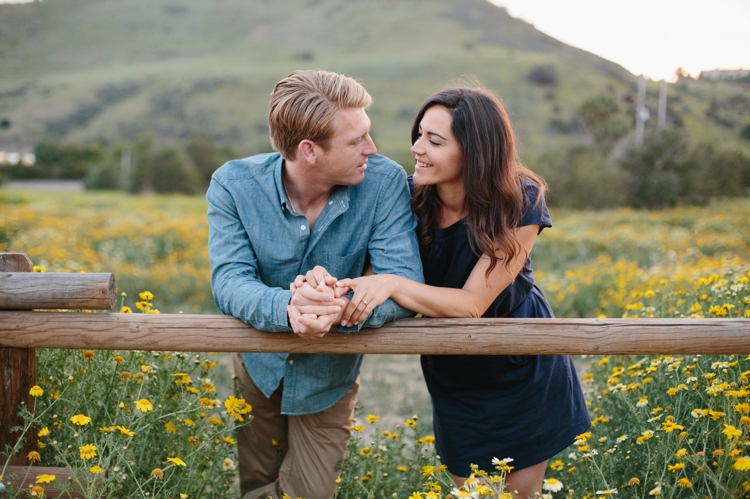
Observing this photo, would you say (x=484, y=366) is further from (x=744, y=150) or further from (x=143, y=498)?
(x=744, y=150)

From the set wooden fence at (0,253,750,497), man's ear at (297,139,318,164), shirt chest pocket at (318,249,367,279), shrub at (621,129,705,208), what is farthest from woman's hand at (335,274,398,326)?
shrub at (621,129,705,208)

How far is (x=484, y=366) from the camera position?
8.41 feet

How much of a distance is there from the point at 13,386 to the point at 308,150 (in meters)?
1.42

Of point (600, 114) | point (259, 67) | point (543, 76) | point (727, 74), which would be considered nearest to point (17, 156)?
point (259, 67)

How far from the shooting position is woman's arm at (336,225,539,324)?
229cm

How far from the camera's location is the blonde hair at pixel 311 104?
7.91ft

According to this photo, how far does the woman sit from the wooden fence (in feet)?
0.39

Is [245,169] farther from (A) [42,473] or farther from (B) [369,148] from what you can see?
(A) [42,473]

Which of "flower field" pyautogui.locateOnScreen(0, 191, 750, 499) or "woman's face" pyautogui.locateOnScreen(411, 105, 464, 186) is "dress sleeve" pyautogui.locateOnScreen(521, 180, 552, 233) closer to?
"woman's face" pyautogui.locateOnScreen(411, 105, 464, 186)

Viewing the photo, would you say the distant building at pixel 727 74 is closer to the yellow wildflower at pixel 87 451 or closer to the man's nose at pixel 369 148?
the man's nose at pixel 369 148

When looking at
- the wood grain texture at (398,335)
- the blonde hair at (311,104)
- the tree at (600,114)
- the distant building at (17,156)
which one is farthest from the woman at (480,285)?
the distant building at (17,156)

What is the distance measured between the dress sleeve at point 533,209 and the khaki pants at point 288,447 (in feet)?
3.70

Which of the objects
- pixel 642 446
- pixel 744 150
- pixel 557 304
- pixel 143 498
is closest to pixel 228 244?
pixel 143 498

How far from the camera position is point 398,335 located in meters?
2.32
